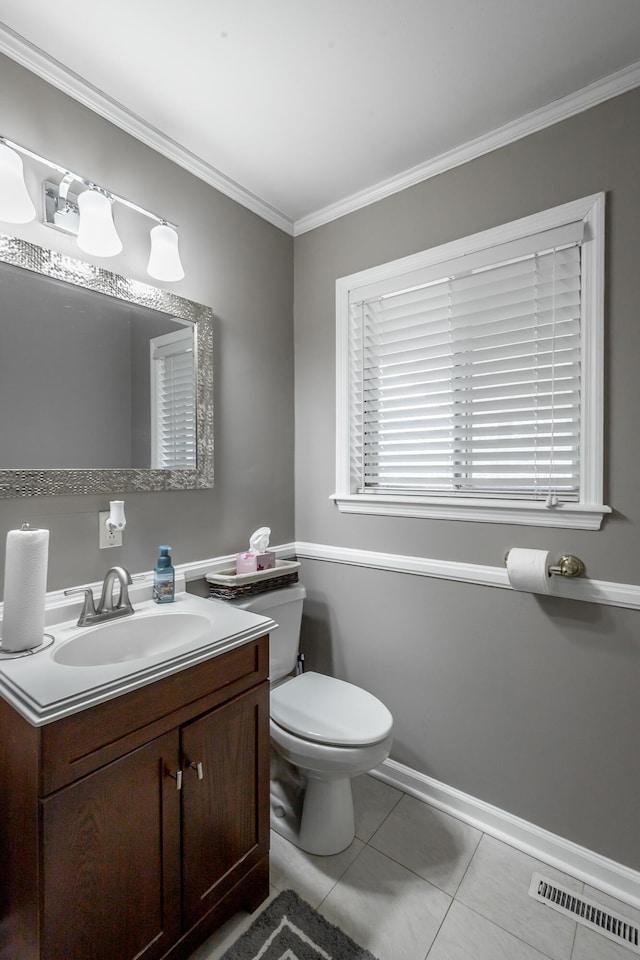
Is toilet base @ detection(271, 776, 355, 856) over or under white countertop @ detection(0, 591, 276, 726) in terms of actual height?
under

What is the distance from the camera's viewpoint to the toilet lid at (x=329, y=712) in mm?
1484

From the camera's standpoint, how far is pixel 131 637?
1.41 m

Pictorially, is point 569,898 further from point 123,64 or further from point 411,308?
point 123,64

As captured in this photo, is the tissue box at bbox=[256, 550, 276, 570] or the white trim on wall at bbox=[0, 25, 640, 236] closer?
the white trim on wall at bbox=[0, 25, 640, 236]

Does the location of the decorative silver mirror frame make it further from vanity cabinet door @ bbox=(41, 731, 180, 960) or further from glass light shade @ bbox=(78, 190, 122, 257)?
vanity cabinet door @ bbox=(41, 731, 180, 960)

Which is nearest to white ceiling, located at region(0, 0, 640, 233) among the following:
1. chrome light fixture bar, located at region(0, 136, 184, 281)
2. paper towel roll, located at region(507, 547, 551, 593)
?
chrome light fixture bar, located at region(0, 136, 184, 281)

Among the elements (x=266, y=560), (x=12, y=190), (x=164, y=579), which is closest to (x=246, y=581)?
(x=266, y=560)

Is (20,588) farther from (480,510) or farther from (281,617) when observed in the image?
(480,510)

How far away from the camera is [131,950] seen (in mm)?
1062

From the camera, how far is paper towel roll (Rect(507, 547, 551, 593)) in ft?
4.88

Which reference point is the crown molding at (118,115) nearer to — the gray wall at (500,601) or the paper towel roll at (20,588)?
the gray wall at (500,601)

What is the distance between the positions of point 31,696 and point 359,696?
1.13 m

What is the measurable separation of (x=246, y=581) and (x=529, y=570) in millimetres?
989

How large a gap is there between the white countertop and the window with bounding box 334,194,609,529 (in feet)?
2.93
